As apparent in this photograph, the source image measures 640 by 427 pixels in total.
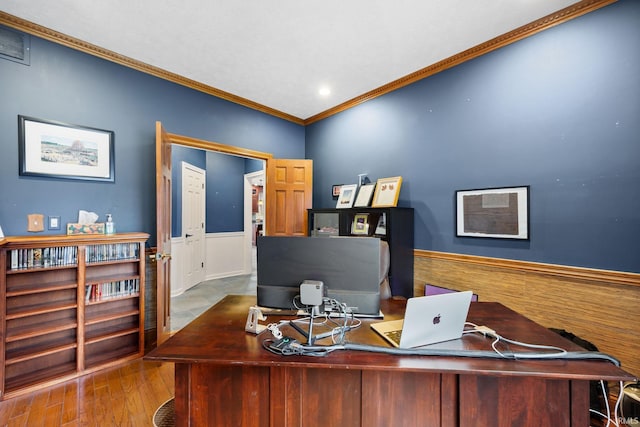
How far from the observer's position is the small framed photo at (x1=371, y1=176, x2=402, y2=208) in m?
3.07

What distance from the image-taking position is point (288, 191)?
13.0 ft

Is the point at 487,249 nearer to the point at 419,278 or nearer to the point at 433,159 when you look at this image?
the point at 419,278

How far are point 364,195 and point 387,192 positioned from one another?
0.34 meters

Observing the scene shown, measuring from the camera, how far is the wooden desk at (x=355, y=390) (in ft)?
3.58

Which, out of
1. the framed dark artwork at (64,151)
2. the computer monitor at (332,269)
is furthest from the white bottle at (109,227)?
the computer monitor at (332,269)

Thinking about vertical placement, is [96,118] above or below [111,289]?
above

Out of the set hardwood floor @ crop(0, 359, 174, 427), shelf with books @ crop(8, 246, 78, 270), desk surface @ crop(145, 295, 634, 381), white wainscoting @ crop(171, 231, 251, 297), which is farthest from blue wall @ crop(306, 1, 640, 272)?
white wainscoting @ crop(171, 231, 251, 297)

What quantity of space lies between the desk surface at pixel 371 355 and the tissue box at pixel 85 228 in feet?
5.96

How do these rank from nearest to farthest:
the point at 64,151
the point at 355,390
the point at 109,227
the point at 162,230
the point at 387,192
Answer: the point at 355,390 → the point at 64,151 → the point at 109,227 → the point at 162,230 → the point at 387,192

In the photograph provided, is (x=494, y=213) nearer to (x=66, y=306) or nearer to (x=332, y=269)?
(x=332, y=269)

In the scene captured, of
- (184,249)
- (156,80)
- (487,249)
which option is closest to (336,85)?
(156,80)

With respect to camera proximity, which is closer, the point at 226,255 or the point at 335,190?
the point at 335,190

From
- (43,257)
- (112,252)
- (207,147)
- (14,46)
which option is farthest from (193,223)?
(14,46)

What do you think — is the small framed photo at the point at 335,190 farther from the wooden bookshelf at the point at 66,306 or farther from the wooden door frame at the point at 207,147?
the wooden bookshelf at the point at 66,306
